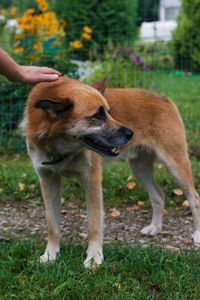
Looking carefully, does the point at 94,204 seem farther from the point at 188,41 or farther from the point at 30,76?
the point at 188,41

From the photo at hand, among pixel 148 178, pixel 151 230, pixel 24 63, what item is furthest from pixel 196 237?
pixel 24 63

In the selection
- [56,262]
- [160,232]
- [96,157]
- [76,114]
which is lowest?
[160,232]

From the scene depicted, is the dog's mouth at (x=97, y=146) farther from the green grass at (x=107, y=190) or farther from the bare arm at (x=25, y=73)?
the green grass at (x=107, y=190)

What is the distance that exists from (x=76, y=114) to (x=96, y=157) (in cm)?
63

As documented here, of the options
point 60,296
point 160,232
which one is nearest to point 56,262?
point 60,296

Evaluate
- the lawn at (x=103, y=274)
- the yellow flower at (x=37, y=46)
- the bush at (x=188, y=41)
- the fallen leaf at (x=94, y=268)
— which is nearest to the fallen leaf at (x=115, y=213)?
the lawn at (x=103, y=274)

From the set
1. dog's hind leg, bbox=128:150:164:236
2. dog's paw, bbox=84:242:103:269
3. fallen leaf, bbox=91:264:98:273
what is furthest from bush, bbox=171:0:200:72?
fallen leaf, bbox=91:264:98:273

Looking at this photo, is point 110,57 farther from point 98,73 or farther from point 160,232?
point 160,232

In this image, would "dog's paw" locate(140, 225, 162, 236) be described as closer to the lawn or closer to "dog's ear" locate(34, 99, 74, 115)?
the lawn

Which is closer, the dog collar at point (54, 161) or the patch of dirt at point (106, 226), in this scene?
the dog collar at point (54, 161)

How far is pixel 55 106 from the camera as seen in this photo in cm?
275

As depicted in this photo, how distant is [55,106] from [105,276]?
1.31m

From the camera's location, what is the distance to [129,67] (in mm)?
7348

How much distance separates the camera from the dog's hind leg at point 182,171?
3.86 m
